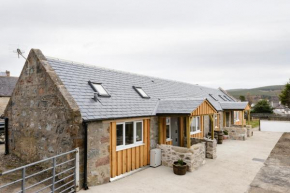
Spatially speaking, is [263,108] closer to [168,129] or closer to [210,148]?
[210,148]

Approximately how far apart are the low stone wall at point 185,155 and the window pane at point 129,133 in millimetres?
1883

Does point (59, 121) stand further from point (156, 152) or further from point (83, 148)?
point (156, 152)

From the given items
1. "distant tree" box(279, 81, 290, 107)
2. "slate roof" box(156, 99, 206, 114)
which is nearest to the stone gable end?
"slate roof" box(156, 99, 206, 114)

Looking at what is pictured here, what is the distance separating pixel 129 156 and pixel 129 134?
1.01 metres

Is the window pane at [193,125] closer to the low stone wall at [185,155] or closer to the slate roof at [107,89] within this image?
the slate roof at [107,89]

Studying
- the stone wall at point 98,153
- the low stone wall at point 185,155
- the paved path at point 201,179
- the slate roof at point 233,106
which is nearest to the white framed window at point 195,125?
the paved path at point 201,179

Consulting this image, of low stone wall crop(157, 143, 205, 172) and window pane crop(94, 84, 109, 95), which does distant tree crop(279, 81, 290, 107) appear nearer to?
low stone wall crop(157, 143, 205, 172)

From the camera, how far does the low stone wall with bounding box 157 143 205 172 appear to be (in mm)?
9789

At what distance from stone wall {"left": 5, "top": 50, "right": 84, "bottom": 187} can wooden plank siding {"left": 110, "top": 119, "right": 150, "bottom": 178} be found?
4.99ft

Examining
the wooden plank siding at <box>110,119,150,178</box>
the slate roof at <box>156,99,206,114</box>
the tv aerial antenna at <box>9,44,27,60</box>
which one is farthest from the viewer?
the tv aerial antenna at <box>9,44,27,60</box>

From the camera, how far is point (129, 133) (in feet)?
32.3

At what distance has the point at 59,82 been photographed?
8406 millimetres

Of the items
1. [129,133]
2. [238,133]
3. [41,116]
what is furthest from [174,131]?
[238,133]

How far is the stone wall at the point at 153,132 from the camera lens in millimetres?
10809
